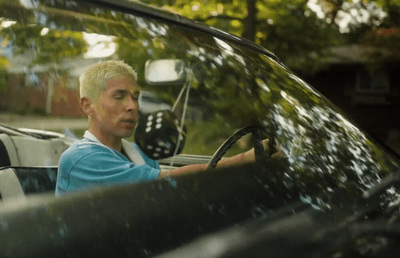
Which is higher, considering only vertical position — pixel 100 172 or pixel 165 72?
pixel 165 72

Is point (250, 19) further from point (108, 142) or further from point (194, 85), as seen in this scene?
point (108, 142)

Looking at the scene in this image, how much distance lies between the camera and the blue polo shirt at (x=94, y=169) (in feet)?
5.08

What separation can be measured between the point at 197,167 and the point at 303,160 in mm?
335

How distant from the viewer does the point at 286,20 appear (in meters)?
9.04

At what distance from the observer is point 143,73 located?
192cm

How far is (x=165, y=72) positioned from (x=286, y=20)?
7.27 m

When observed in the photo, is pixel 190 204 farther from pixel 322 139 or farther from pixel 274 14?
pixel 274 14

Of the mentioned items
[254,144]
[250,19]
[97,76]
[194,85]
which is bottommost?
[250,19]

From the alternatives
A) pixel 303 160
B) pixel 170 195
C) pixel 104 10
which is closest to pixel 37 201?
pixel 170 195

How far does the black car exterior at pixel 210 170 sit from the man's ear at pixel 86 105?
0.06 m

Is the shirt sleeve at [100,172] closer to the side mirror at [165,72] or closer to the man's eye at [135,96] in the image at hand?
the man's eye at [135,96]

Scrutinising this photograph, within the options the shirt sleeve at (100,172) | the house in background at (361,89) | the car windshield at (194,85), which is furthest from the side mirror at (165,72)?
the house in background at (361,89)

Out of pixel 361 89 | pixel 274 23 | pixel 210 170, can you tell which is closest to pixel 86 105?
pixel 210 170

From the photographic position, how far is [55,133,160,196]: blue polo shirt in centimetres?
155
